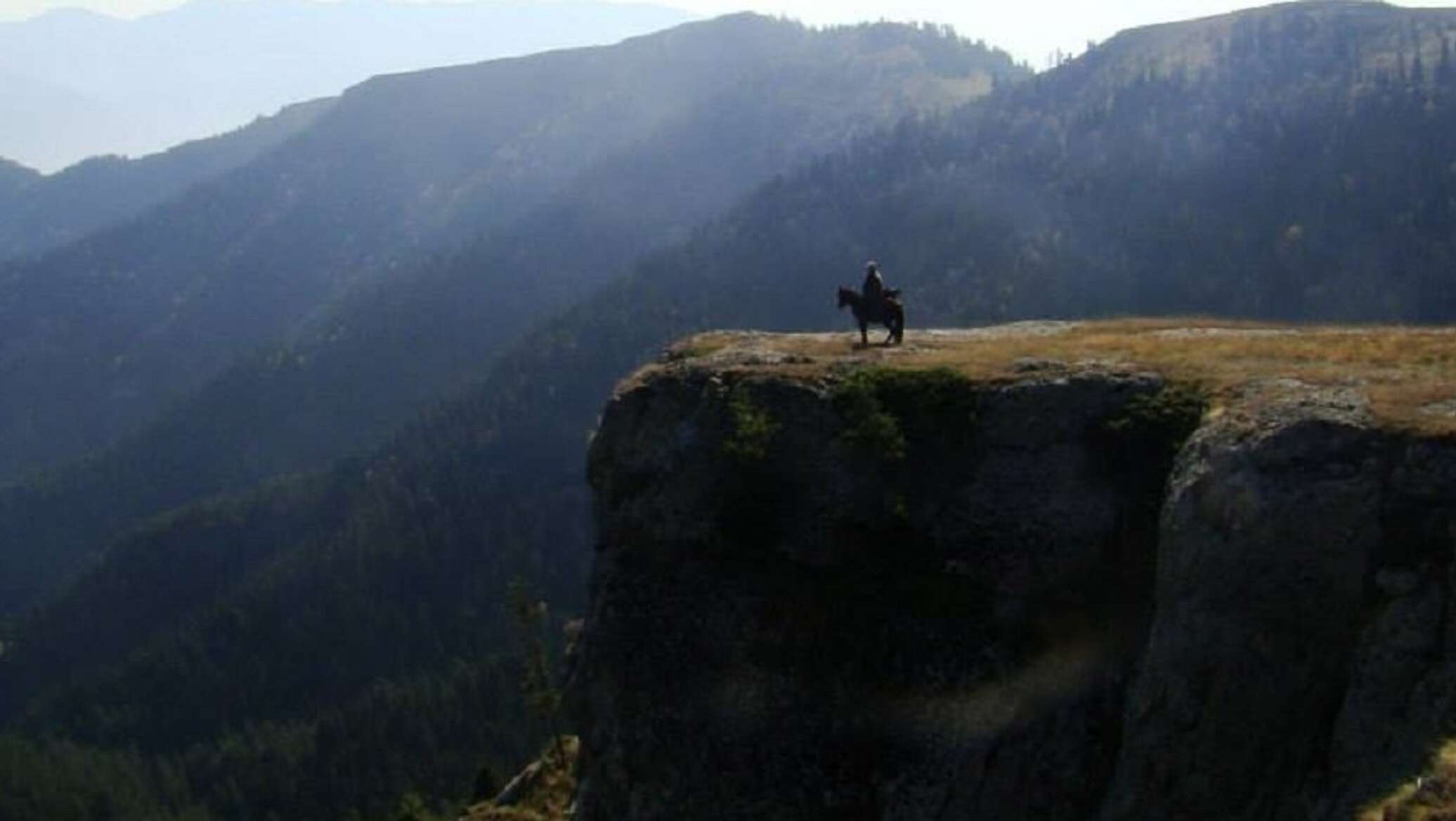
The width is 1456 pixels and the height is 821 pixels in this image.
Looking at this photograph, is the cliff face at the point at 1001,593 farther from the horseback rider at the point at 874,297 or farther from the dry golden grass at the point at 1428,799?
the horseback rider at the point at 874,297

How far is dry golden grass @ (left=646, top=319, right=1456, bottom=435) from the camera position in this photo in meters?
31.6

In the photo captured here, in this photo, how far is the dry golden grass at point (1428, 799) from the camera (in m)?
20.3

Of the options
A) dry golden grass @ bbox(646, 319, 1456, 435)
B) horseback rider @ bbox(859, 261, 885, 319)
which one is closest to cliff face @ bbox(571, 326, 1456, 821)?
dry golden grass @ bbox(646, 319, 1456, 435)

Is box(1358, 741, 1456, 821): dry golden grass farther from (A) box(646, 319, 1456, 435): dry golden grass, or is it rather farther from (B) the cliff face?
(A) box(646, 319, 1456, 435): dry golden grass

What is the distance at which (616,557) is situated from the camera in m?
40.3

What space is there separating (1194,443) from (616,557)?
54.7ft

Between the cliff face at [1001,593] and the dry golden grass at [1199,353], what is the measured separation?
0.41 m

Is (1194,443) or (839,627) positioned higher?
(1194,443)

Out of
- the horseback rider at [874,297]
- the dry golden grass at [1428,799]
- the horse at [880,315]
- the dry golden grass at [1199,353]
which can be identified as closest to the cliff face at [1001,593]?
the dry golden grass at [1199,353]

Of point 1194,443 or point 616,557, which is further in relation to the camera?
point 616,557

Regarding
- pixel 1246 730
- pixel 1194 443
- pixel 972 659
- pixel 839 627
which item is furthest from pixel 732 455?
pixel 1246 730

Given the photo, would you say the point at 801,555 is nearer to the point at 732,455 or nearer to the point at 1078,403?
the point at 732,455

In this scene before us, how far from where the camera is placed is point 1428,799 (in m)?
20.8

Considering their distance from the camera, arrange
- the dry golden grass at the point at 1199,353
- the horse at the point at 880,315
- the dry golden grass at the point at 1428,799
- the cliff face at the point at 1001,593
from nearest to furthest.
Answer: the dry golden grass at the point at 1428,799
the cliff face at the point at 1001,593
the dry golden grass at the point at 1199,353
the horse at the point at 880,315
